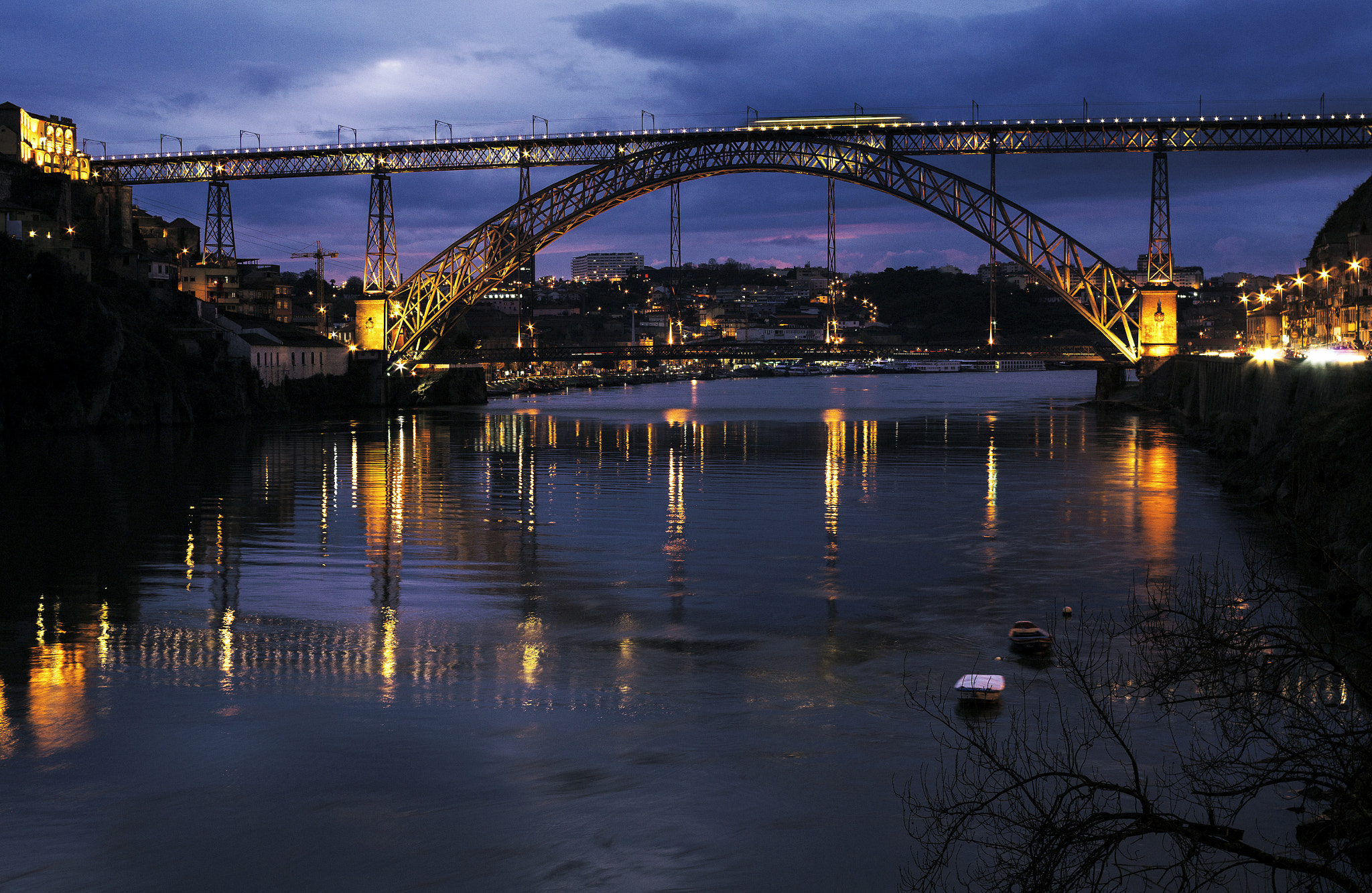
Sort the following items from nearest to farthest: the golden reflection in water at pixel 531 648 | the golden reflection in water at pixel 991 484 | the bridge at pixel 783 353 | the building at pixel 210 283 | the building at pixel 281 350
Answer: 1. the golden reflection in water at pixel 531 648
2. the golden reflection in water at pixel 991 484
3. the building at pixel 281 350
4. the bridge at pixel 783 353
5. the building at pixel 210 283

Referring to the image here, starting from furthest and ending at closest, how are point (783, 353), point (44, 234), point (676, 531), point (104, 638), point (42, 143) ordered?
1. point (42, 143)
2. point (783, 353)
3. point (44, 234)
4. point (676, 531)
5. point (104, 638)

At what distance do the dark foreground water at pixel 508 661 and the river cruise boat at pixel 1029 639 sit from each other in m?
0.41

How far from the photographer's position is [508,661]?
13523mm

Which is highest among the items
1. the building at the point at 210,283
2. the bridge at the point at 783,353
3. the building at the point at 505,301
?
the building at the point at 505,301

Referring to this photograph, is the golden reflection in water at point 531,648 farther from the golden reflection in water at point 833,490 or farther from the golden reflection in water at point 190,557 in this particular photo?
the golden reflection in water at point 190,557

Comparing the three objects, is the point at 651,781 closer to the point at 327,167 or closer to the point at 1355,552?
the point at 1355,552

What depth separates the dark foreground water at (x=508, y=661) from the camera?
900cm

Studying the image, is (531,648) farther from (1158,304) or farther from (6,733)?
(1158,304)

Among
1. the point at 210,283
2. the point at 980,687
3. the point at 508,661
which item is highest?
the point at 210,283

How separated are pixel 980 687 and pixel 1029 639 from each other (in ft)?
7.07

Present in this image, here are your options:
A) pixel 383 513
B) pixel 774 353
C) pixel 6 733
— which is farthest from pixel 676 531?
pixel 774 353

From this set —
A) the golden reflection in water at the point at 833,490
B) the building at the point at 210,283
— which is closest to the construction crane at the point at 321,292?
the building at the point at 210,283

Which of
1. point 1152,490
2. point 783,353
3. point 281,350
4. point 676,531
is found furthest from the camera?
point 783,353

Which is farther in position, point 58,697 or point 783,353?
point 783,353
